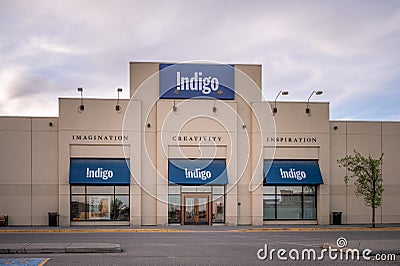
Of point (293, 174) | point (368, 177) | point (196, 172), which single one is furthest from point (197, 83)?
point (368, 177)

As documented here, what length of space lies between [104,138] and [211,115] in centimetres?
681

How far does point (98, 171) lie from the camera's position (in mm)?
33969

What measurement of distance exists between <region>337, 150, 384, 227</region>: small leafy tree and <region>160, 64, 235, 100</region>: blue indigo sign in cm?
872

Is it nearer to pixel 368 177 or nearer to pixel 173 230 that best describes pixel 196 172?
pixel 173 230

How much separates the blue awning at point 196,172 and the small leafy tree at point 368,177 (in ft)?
26.0

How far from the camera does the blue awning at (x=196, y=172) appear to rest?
34.5 metres

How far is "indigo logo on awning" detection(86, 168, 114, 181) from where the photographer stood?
111 feet

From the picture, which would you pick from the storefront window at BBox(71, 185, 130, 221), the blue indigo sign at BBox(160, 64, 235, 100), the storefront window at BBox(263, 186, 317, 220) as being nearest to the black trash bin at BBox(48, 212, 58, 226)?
the storefront window at BBox(71, 185, 130, 221)

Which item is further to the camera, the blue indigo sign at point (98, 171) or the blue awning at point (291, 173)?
the blue awning at point (291, 173)

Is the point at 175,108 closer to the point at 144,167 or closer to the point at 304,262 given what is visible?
the point at 144,167

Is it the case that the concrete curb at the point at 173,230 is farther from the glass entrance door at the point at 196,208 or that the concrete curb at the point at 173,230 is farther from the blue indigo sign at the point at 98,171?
the blue indigo sign at the point at 98,171

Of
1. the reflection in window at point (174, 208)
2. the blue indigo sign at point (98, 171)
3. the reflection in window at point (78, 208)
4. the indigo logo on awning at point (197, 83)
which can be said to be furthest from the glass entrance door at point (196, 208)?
the indigo logo on awning at point (197, 83)

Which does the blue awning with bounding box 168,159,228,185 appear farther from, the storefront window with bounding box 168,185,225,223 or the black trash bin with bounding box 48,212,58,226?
the black trash bin with bounding box 48,212,58,226

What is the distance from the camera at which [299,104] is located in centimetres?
3625
